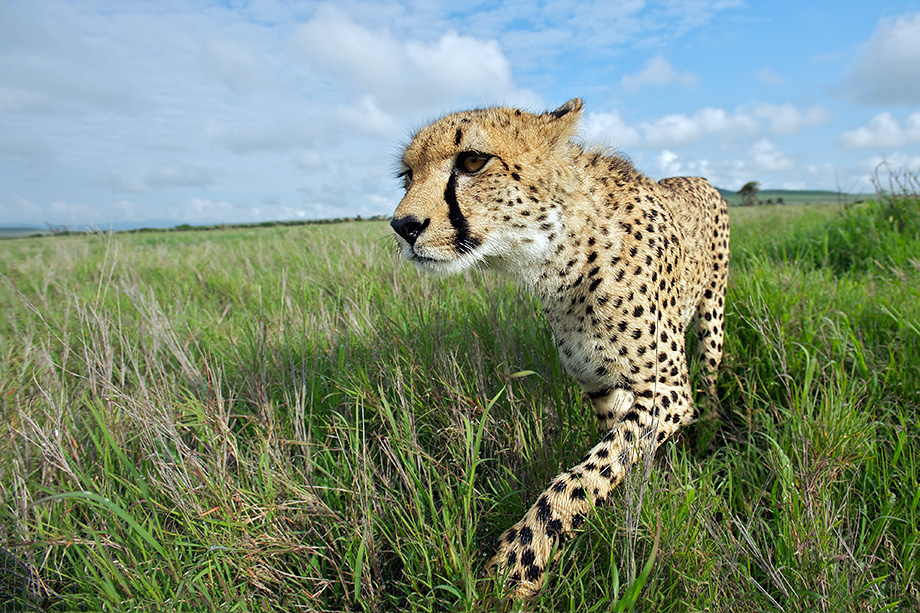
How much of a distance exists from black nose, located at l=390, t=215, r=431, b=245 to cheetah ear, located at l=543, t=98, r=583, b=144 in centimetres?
83

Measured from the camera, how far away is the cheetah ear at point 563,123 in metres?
2.31

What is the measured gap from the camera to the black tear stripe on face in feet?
6.63

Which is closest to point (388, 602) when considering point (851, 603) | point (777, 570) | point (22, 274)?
point (777, 570)

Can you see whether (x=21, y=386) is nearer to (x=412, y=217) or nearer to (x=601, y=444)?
(x=412, y=217)

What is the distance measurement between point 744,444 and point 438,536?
6.58ft

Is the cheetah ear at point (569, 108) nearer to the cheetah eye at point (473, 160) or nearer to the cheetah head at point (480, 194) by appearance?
the cheetah head at point (480, 194)

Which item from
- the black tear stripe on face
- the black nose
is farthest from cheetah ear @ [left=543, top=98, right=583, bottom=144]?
the black nose

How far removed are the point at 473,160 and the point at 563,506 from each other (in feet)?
4.79

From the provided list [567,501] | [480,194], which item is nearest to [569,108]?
[480,194]

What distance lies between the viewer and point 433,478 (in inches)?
79.7

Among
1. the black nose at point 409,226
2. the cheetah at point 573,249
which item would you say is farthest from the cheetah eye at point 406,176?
the black nose at point 409,226

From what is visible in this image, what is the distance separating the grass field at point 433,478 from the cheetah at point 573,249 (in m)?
0.20

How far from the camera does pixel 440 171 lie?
2.14 metres

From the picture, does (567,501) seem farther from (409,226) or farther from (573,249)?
(409,226)
